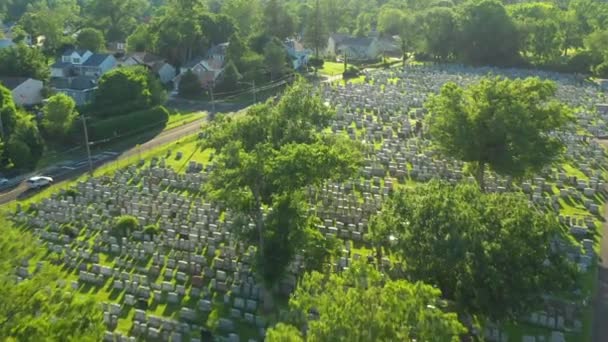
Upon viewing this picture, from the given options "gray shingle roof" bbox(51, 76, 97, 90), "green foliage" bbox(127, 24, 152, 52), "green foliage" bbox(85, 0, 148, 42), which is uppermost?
"green foliage" bbox(85, 0, 148, 42)

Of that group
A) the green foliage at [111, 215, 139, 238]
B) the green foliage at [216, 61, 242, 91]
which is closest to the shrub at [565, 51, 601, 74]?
the green foliage at [216, 61, 242, 91]

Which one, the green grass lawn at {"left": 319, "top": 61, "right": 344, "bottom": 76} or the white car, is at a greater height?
the white car

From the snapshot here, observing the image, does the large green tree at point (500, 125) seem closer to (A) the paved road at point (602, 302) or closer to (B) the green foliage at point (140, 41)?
(A) the paved road at point (602, 302)

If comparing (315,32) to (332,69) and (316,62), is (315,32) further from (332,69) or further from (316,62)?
(332,69)

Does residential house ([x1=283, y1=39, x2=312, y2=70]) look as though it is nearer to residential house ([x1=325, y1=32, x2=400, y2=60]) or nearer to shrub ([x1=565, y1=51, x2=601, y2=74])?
residential house ([x1=325, y1=32, x2=400, y2=60])

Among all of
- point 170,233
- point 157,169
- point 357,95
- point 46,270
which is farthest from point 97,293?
point 357,95

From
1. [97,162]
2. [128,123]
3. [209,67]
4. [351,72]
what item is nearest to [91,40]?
[209,67]
